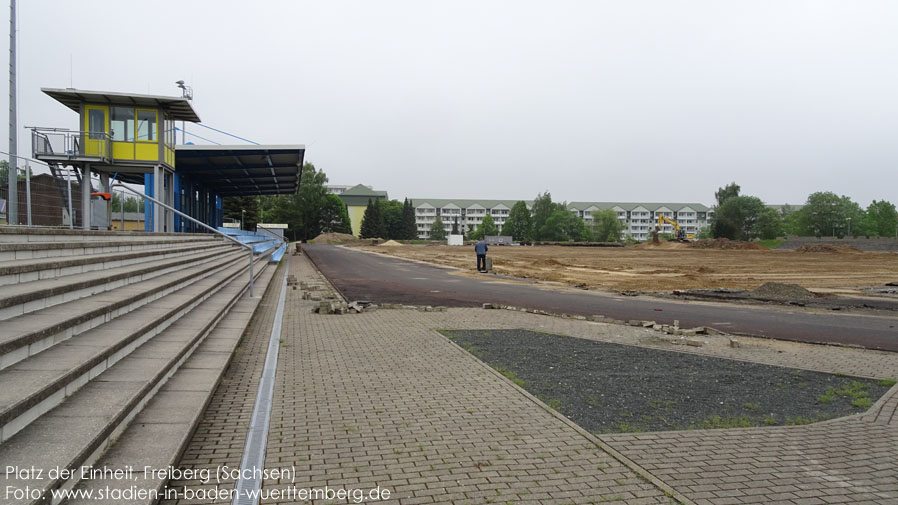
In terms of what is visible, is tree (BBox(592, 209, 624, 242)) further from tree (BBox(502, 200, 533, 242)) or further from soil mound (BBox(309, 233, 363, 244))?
soil mound (BBox(309, 233, 363, 244))

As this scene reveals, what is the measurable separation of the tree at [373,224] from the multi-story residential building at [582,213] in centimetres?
4613

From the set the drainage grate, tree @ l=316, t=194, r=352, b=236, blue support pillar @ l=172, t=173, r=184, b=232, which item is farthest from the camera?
tree @ l=316, t=194, r=352, b=236

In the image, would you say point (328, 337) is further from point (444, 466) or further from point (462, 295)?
point (462, 295)

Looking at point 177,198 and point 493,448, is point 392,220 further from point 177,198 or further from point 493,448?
point 493,448

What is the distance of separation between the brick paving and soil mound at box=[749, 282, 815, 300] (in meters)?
13.5

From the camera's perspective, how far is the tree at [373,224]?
390 feet

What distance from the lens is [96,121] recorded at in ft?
60.5

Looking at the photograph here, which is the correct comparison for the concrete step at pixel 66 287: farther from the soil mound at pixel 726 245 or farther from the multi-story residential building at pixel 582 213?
the multi-story residential building at pixel 582 213

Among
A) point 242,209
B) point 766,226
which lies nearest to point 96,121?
point 242,209

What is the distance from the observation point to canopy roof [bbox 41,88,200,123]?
1748 centimetres

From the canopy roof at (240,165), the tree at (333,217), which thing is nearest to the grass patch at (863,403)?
the canopy roof at (240,165)

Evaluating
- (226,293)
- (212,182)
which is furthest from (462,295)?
(212,182)

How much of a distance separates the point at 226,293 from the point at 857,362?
39.0ft

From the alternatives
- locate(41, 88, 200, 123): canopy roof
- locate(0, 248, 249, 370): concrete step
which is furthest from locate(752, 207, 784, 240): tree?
locate(0, 248, 249, 370): concrete step
